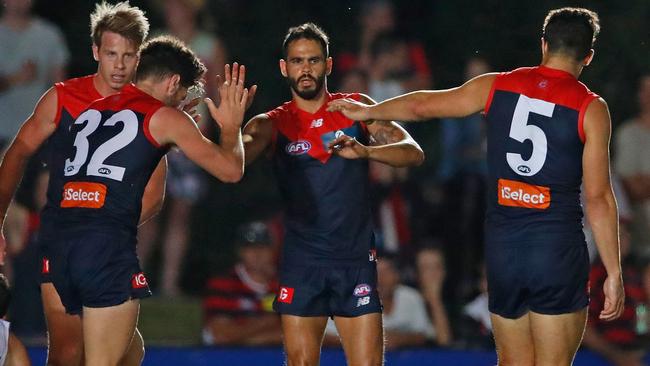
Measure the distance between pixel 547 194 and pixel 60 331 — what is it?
2673 mm

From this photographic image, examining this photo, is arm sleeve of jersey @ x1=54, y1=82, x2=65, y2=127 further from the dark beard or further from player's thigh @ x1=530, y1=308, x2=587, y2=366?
player's thigh @ x1=530, y1=308, x2=587, y2=366

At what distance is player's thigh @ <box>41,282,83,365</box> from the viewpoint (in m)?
6.97

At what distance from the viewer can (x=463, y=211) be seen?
35.2ft

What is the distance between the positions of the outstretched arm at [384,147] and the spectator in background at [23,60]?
400cm

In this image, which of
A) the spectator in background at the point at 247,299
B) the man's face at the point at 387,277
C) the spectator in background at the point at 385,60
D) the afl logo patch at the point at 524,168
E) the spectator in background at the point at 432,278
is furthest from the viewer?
the spectator in background at the point at 385,60

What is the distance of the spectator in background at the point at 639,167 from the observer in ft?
34.8

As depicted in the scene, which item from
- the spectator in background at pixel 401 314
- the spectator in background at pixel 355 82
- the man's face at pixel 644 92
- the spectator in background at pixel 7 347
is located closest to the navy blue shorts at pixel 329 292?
the spectator in background at pixel 7 347

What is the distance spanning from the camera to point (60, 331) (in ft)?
23.0

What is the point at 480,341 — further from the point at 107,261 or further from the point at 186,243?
the point at 107,261

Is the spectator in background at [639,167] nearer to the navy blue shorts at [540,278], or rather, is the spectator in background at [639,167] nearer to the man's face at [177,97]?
the navy blue shorts at [540,278]

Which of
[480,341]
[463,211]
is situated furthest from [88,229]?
[463,211]

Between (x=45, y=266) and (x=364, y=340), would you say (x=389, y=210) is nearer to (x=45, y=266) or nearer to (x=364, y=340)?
(x=364, y=340)

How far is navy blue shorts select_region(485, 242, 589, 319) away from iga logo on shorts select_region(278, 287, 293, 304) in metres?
1.15

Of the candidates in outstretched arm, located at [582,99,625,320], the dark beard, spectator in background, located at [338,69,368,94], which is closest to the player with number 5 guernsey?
outstretched arm, located at [582,99,625,320]
